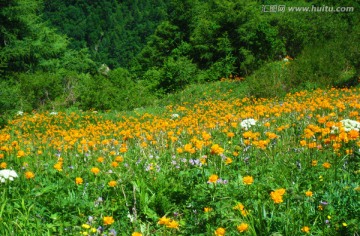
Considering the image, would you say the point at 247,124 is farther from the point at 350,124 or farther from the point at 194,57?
the point at 194,57

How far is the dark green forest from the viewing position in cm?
1368

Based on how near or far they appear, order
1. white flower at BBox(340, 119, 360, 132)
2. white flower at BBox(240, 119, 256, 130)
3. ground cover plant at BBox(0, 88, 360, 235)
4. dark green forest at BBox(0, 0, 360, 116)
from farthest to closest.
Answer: dark green forest at BBox(0, 0, 360, 116)
white flower at BBox(240, 119, 256, 130)
white flower at BBox(340, 119, 360, 132)
ground cover plant at BBox(0, 88, 360, 235)

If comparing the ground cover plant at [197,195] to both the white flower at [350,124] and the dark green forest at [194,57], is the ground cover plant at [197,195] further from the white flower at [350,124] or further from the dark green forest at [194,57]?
the dark green forest at [194,57]

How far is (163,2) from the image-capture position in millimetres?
88938

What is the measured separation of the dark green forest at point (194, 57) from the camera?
539 inches

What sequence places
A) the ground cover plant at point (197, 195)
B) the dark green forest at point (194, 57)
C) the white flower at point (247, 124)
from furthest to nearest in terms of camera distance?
1. the dark green forest at point (194, 57)
2. the white flower at point (247, 124)
3. the ground cover plant at point (197, 195)

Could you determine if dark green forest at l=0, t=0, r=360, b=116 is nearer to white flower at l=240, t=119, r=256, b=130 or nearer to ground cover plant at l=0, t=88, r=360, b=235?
white flower at l=240, t=119, r=256, b=130

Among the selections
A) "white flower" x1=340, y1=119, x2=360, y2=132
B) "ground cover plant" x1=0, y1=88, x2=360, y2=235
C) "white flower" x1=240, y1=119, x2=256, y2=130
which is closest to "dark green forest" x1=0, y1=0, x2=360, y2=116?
"white flower" x1=240, y1=119, x2=256, y2=130

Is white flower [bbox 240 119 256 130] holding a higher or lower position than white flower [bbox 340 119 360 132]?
lower

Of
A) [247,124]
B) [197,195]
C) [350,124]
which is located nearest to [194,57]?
[247,124]

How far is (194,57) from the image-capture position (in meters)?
31.5

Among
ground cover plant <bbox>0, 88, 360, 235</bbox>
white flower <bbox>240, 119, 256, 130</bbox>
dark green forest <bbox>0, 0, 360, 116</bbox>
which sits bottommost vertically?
dark green forest <bbox>0, 0, 360, 116</bbox>

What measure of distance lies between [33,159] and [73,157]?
0.55 metres

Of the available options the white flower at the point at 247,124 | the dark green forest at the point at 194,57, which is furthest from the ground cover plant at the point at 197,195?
the dark green forest at the point at 194,57
